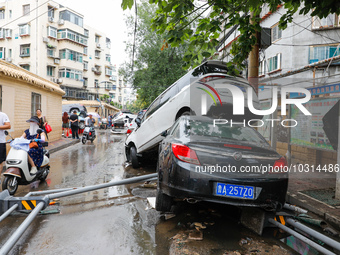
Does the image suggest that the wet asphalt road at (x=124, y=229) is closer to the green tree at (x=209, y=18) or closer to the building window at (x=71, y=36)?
the green tree at (x=209, y=18)

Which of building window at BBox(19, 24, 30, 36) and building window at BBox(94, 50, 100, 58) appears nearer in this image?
building window at BBox(19, 24, 30, 36)

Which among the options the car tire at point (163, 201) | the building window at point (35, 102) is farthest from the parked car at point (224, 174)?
the building window at point (35, 102)

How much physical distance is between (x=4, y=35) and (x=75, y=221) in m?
41.0

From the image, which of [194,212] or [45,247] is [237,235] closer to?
[194,212]

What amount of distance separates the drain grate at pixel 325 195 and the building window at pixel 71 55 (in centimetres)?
3901

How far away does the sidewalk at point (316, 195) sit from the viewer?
13.9ft

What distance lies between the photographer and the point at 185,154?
10.9 feet

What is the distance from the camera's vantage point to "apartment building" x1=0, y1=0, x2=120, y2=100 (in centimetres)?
3472

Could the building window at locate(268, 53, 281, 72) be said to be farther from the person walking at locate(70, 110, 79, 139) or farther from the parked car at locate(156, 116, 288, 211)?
the parked car at locate(156, 116, 288, 211)

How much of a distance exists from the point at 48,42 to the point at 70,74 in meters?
5.24

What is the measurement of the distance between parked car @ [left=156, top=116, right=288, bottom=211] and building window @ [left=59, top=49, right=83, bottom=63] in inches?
1541

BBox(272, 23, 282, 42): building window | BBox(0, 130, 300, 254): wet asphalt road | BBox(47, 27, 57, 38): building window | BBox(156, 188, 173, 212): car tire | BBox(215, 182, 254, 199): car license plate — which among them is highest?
BBox(47, 27, 57, 38): building window

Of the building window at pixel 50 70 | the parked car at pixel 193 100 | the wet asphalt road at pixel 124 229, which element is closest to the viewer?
the wet asphalt road at pixel 124 229

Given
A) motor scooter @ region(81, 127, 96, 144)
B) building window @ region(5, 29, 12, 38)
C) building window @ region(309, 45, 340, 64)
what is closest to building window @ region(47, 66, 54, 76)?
building window @ region(5, 29, 12, 38)
